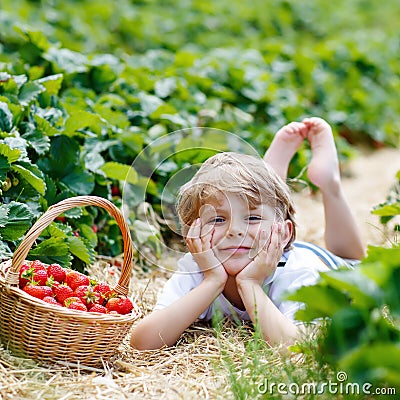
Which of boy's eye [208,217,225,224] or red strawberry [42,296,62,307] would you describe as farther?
boy's eye [208,217,225,224]

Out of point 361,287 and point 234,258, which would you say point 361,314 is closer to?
point 361,287

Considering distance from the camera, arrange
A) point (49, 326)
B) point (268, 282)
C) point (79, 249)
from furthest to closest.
Result: point (79, 249) < point (268, 282) < point (49, 326)

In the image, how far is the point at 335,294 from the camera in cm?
169

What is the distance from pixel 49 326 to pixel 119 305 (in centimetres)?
25

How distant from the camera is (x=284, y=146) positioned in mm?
3254

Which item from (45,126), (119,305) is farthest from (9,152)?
(119,305)

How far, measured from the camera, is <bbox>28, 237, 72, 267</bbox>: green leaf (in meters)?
2.62

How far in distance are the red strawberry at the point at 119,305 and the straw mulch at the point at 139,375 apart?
177 millimetres

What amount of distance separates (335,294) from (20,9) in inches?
224

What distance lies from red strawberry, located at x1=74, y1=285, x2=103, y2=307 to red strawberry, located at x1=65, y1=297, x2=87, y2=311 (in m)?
0.04

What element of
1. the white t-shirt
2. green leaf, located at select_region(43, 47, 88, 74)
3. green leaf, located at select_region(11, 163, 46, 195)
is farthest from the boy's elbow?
green leaf, located at select_region(43, 47, 88, 74)

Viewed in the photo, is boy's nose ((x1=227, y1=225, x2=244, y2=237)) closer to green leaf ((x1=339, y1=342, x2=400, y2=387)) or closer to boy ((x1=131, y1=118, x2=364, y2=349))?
boy ((x1=131, y1=118, x2=364, y2=349))

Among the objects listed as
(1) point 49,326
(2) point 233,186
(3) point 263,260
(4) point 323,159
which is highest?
(2) point 233,186

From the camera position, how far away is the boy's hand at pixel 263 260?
94.7 inches
